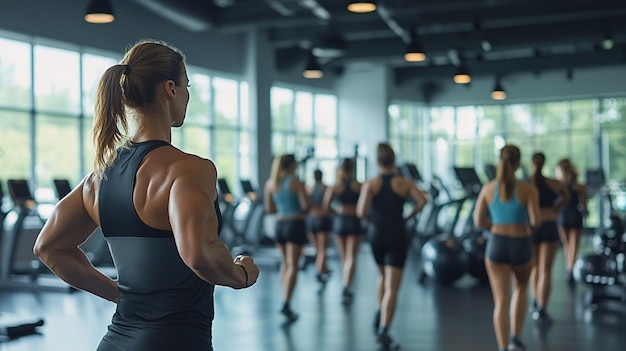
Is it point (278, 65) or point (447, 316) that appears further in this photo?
point (278, 65)

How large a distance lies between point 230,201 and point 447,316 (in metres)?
5.92

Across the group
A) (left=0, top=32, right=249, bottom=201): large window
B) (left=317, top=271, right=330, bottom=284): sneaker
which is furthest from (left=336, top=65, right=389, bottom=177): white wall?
(left=317, top=271, right=330, bottom=284): sneaker

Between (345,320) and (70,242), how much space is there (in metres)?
5.52

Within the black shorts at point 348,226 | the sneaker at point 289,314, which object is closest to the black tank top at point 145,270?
the sneaker at point 289,314

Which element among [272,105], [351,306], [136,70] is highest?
[272,105]

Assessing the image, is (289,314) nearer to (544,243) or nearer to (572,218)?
(544,243)

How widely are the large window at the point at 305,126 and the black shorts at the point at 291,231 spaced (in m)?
8.64

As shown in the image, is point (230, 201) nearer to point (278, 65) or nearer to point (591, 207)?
point (278, 65)

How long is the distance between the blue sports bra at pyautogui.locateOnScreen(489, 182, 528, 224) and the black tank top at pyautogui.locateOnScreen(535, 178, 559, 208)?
164 centimetres

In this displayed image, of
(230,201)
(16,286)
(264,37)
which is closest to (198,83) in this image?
(264,37)

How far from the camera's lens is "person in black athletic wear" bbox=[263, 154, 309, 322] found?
24.3 ft

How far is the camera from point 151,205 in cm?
177

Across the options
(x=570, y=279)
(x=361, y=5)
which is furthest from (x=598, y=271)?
(x=361, y=5)

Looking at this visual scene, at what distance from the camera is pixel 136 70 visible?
184cm
